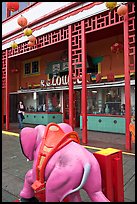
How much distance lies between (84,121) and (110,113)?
3181mm

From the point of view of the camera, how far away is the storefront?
672 centimetres

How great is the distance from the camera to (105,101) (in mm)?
10367

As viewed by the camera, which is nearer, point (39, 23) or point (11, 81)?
point (39, 23)

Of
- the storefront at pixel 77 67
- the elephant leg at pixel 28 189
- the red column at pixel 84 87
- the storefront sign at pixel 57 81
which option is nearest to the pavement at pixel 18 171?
the red column at pixel 84 87

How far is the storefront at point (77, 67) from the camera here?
6.72 metres

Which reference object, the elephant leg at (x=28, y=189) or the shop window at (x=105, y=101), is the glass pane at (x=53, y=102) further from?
the elephant leg at (x=28, y=189)

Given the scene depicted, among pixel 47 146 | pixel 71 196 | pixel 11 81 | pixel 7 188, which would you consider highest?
pixel 11 81

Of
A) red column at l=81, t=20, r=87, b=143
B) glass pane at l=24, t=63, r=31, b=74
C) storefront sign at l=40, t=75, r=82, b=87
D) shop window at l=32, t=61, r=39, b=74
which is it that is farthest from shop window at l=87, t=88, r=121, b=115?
glass pane at l=24, t=63, r=31, b=74

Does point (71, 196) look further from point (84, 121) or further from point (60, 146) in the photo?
point (84, 121)

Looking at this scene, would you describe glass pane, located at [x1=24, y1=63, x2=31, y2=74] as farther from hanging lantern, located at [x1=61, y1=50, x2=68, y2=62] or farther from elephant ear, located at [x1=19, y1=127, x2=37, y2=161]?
elephant ear, located at [x1=19, y1=127, x2=37, y2=161]

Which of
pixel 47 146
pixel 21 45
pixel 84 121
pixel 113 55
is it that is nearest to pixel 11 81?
pixel 21 45

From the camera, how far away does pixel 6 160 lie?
575 centimetres

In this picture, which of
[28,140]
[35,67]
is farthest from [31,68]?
[28,140]

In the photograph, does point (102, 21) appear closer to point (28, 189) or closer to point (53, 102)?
point (28, 189)
